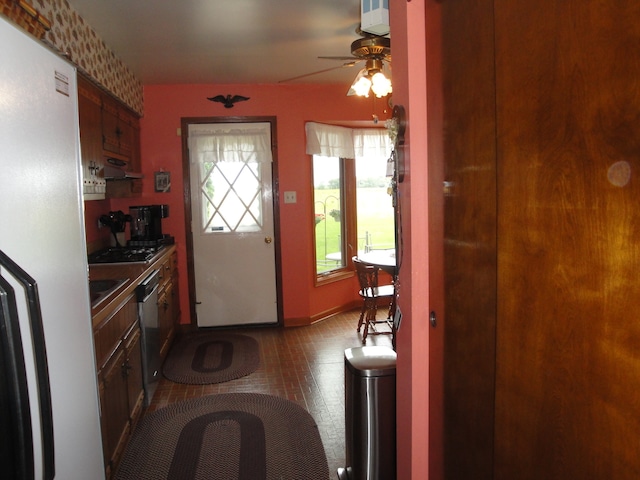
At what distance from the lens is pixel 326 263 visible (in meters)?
5.49

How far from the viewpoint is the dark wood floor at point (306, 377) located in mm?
3008

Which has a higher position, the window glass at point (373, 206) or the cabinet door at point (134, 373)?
the window glass at point (373, 206)

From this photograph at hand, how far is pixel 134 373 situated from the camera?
2836mm

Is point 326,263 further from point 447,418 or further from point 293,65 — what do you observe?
point 447,418

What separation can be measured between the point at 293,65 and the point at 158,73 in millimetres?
1211

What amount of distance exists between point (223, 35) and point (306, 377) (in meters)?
2.57

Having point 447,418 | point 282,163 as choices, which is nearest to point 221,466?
point 447,418

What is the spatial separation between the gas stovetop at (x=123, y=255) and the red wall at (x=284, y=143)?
30.9 inches

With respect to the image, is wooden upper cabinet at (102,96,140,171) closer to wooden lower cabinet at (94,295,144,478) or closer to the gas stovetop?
the gas stovetop

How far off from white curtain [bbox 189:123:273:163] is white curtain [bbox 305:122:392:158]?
458 millimetres

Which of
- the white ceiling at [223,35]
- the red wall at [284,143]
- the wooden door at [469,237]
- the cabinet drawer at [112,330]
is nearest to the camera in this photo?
the wooden door at [469,237]

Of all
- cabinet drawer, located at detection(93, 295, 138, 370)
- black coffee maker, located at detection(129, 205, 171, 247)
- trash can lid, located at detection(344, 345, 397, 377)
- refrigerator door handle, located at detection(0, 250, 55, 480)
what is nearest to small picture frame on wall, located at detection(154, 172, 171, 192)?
black coffee maker, located at detection(129, 205, 171, 247)

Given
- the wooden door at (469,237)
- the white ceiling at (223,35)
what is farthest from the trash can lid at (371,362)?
the white ceiling at (223,35)

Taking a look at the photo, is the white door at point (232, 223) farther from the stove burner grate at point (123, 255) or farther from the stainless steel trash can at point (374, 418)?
the stainless steel trash can at point (374, 418)
